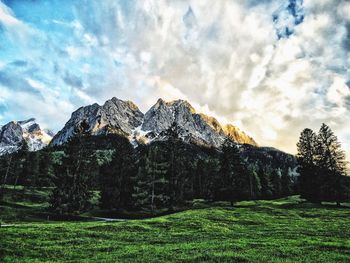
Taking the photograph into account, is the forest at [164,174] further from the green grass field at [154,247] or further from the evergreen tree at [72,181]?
the green grass field at [154,247]

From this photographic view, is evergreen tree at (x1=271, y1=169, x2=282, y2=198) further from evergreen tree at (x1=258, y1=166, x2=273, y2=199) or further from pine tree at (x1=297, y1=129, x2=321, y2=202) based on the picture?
pine tree at (x1=297, y1=129, x2=321, y2=202)

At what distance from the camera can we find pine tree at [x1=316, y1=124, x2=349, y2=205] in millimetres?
72375

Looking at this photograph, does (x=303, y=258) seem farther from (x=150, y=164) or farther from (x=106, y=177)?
(x=106, y=177)

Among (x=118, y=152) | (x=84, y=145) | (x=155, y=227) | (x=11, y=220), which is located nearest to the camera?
(x=155, y=227)

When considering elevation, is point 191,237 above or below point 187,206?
below

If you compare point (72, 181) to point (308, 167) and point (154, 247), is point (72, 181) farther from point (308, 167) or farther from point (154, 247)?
point (308, 167)

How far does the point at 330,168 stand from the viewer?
75875 millimetres

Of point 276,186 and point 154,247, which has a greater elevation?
point 276,186

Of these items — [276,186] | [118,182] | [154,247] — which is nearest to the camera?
[154,247]

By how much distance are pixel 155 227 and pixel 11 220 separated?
923 inches

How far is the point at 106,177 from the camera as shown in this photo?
2805 inches

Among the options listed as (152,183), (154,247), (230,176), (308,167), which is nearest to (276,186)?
(308,167)

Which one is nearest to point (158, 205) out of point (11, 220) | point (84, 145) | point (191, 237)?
point (84, 145)

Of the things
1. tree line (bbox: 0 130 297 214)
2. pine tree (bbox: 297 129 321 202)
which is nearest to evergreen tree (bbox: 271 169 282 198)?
pine tree (bbox: 297 129 321 202)
